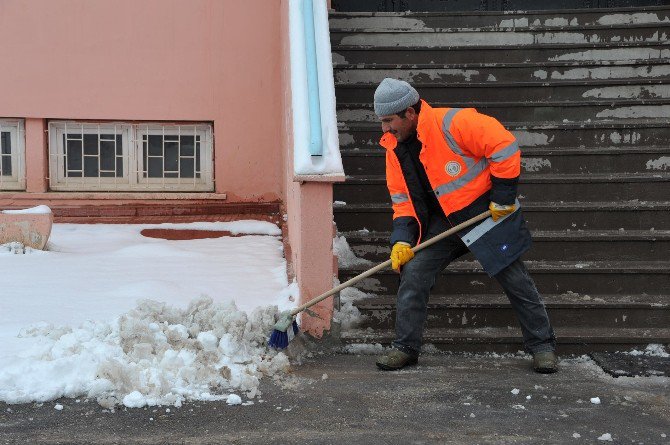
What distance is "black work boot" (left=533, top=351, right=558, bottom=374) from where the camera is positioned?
4617 millimetres

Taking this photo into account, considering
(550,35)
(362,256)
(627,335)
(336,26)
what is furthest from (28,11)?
(627,335)

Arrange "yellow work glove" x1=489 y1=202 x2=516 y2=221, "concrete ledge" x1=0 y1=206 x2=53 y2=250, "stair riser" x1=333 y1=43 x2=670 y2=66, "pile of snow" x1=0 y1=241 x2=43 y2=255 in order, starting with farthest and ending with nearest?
"stair riser" x1=333 y1=43 x2=670 y2=66 < "concrete ledge" x1=0 y1=206 x2=53 y2=250 < "pile of snow" x1=0 y1=241 x2=43 y2=255 < "yellow work glove" x1=489 y1=202 x2=516 y2=221

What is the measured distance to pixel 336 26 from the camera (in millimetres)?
7660

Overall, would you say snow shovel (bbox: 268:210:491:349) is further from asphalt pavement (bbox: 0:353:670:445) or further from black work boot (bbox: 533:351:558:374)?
black work boot (bbox: 533:351:558:374)

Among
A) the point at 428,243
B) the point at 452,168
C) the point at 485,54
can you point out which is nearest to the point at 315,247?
the point at 428,243

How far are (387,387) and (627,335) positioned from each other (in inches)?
65.4

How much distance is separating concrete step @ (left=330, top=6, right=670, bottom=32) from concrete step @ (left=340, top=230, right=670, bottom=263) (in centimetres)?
266

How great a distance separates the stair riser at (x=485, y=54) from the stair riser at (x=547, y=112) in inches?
27.4

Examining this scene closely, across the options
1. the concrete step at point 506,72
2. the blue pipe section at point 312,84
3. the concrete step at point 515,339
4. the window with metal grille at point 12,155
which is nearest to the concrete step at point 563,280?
the concrete step at point 515,339

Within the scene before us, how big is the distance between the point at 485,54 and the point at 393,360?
144 inches

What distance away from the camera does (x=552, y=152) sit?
20.7ft

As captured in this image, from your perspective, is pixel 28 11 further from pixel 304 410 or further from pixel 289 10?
pixel 304 410

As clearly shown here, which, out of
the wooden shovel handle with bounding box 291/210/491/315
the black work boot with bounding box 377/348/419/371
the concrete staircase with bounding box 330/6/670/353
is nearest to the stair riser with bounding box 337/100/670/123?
the concrete staircase with bounding box 330/6/670/353

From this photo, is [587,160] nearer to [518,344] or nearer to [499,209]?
[518,344]
